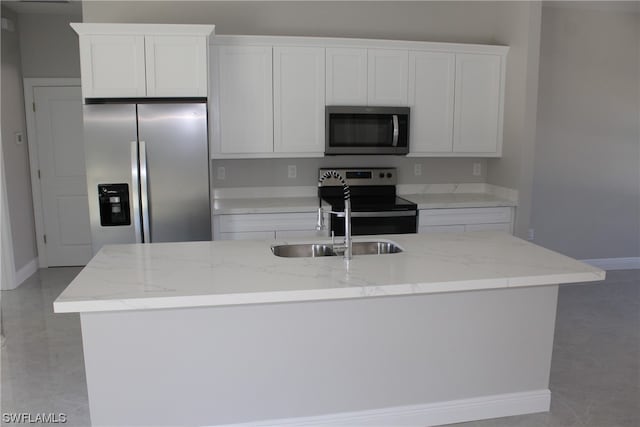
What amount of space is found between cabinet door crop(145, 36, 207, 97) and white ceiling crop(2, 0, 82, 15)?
1.45 metres

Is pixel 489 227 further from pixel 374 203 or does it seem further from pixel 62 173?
pixel 62 173

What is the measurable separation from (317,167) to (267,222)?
878 millimetres

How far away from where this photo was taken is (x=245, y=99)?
420 centimetres

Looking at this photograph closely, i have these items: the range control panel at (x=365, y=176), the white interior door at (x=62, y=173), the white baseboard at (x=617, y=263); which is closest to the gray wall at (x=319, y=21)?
the range control panel at (x=365, y=176)

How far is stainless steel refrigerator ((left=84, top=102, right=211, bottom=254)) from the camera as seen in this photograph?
368 centimetres

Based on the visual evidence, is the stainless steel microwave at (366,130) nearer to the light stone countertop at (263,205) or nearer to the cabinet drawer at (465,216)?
the light stone countertop at (263,205)

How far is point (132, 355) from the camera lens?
216 centimetres

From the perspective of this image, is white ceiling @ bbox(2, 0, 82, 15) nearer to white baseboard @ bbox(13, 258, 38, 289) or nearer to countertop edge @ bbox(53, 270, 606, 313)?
white baseboard @ bbox(13, 258, 38, 289)

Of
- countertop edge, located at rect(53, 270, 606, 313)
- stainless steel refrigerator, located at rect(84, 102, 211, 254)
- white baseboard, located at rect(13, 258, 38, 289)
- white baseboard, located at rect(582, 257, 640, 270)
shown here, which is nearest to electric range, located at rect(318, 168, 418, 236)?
stainless steel refrigerator, located at rect(84, 102, 211, 254)

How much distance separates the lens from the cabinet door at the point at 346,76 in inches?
169

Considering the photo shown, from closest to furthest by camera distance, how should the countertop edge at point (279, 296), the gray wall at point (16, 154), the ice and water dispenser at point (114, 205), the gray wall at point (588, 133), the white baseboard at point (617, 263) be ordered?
the countertop edge at point (279, 296) < the ice and water dispenser at point (114, 205) < the gray wall at point (16, 154) < the gray wall at point (588, 133) < the white baseboard at point (617, 263)

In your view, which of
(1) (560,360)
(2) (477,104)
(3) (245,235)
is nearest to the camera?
(1) (560,360)

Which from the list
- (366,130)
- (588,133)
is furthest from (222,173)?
(588,133)

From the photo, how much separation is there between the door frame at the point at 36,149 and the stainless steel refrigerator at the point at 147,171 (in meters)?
2.00
